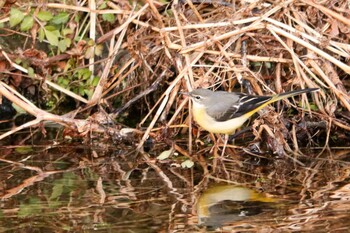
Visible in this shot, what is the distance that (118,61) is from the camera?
9.48 meters

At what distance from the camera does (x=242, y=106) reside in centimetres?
807

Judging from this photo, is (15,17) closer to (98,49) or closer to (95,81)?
(98,49)

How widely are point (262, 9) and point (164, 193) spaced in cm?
Answer: 247

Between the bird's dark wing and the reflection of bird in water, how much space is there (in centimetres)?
95

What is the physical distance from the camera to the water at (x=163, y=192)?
6.36 metres

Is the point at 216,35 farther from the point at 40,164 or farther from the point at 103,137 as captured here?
the point at 40,164

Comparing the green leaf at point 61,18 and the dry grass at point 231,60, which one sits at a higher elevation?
the green leaf at point 61,18

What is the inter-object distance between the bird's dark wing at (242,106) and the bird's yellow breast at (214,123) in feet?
0.14

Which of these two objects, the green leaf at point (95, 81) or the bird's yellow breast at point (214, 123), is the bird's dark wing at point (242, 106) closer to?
the bird's yellow breast at point (214, 123)

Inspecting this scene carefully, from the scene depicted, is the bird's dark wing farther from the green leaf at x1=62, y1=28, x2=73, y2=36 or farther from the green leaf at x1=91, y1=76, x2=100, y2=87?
the green leaf at x1=62, y1=28, x2=73, y2=36

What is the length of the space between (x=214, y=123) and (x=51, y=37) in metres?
2.08

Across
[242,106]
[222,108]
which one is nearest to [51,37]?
[222,108]

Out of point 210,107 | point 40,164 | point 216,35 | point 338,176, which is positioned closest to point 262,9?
point 216,35

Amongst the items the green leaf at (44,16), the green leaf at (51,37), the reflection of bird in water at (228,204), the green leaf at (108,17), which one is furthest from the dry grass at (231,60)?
the reflection of bird in water at (228,204)
